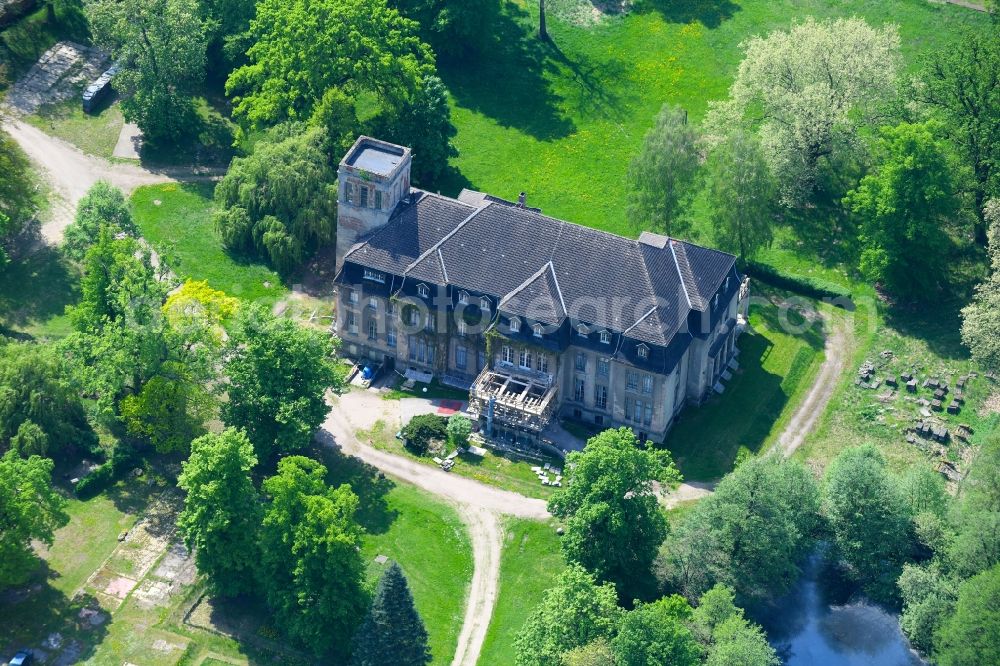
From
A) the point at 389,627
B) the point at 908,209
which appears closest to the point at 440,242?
the point at 389,627

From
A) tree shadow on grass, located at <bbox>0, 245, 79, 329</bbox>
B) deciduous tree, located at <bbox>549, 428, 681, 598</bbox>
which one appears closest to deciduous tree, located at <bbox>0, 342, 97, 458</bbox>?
tree shadow on grass, located at <bbox>0, 245, 79, 329</bbox>

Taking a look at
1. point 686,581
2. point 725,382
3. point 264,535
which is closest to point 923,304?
point 725,382

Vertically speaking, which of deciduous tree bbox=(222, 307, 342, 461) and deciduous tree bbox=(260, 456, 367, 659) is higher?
deciduous tree bbox=(222, 307, 342, 461)

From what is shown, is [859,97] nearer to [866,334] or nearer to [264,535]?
[866,334]

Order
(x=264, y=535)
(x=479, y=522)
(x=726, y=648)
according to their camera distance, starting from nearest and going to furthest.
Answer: (x=726, y=648)
(x=264, y=535)
(x=479, y=522)

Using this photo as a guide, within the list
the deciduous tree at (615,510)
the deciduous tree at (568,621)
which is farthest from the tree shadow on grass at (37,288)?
the deciduous tree at (568,621)

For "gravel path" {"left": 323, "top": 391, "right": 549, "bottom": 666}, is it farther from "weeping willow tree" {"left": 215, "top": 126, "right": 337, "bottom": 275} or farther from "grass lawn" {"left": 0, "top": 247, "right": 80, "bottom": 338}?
"grass lawn" {"left": 0, "top": 247, "right": 80, "bottom": 338}
